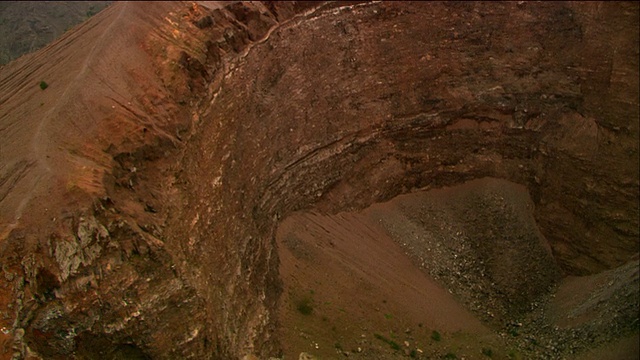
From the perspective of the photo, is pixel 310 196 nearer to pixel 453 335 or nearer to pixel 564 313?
pixel 453 335

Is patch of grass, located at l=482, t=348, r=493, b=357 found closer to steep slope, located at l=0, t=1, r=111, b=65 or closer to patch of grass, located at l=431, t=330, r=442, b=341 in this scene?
patch of grass, located at l=431, t=330, r=442, b=341

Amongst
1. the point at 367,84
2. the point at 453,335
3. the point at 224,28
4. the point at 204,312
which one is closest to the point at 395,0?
the point at 367,84

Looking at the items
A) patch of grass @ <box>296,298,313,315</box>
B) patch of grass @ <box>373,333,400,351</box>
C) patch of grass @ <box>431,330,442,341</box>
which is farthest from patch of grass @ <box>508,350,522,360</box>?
patch of grass @ <box>296,298,313,315</box>

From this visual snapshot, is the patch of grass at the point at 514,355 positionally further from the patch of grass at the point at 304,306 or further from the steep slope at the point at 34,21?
the steep slope at the point at 34,21

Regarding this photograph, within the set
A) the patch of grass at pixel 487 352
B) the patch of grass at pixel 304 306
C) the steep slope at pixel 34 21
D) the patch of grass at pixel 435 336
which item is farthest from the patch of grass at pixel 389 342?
the steep slope at pixel 34 21

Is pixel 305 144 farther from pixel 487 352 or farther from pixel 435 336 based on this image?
pixel 487 352

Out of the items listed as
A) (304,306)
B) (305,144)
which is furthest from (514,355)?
(305,144)
